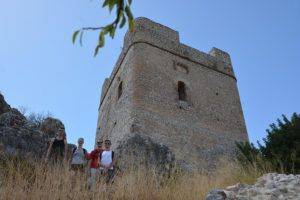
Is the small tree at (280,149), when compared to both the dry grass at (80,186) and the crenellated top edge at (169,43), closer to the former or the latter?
the dry grass at (80,186)

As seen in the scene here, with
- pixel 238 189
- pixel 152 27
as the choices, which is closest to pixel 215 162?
pixel 152 27

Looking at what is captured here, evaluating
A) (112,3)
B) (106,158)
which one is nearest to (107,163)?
(106,158)

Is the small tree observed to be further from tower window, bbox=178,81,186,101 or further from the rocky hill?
tower window, bbox=178,81,186,101

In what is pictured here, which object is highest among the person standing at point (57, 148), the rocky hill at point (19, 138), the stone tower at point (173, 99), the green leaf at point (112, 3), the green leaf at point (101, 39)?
the stone tower at point (173, 99)

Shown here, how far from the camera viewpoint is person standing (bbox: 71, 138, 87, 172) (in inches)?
270

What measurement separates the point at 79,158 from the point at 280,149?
13.5 feet

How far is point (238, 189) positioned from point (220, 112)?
11420 millimetres

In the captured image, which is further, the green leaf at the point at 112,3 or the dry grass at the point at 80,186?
the dry grass at the point at 80,186

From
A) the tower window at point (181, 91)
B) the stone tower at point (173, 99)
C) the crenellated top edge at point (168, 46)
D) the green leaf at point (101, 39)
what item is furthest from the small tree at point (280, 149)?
the crenellated top edge at point (168, 46)

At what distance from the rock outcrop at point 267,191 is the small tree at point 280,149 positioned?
6.99 ft

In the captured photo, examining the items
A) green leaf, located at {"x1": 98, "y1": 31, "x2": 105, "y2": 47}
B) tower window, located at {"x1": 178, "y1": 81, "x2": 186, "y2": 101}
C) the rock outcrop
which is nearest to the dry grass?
the rock outcrop

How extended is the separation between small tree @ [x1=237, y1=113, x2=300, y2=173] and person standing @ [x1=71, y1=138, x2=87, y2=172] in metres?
3.08

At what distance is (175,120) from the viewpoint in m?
14.6

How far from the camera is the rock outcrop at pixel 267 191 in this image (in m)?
4.72
